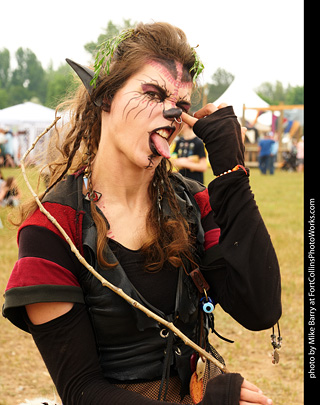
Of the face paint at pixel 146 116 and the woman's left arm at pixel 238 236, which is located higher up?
the face paint at pixel 146 116

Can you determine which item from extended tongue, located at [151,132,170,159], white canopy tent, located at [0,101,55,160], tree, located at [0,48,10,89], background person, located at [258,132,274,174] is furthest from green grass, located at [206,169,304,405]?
tree, located at [0,48,10,89]

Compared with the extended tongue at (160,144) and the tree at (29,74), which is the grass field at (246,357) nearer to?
the extended tongue at (160,144)

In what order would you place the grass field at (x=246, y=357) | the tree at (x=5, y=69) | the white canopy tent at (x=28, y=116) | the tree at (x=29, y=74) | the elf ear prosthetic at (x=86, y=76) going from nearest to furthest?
the elf ear prosthetic at (x=86, y=76) < the grass field at (x=246, y=357) < the white canopy tent at (x=28, y=116) < the tree at (x=5, y=69) < the tree at (x=29, y=74)

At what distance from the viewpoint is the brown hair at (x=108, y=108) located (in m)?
1.87

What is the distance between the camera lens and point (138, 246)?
6.27ft

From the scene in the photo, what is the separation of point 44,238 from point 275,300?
0.82 m

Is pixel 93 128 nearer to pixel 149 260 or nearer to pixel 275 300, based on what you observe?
pixel 149 260

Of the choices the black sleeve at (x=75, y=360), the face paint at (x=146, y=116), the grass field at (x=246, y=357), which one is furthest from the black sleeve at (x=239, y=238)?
the grass field at (x=246, y=357)

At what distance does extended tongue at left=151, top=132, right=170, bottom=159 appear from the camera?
1843 mm

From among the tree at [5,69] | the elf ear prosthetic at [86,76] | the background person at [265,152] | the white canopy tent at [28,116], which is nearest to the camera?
the elf ear prosthetic at [86,76]

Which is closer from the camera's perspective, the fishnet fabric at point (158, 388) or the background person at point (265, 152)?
the fishnet fabric at point (158, 388)

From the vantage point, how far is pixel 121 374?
5.96ft

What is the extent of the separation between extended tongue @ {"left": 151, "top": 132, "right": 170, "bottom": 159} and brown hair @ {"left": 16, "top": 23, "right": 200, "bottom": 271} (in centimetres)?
20
